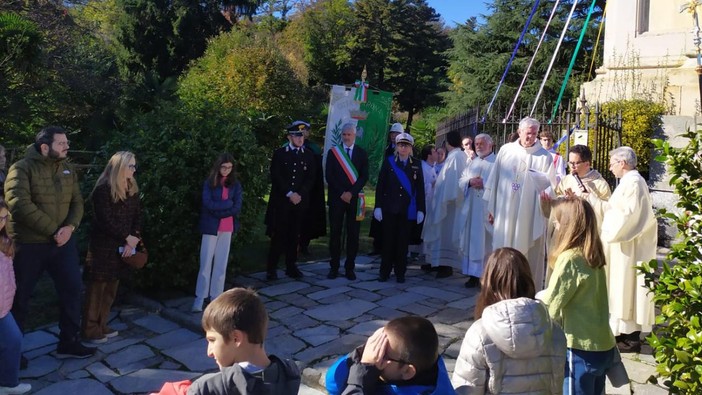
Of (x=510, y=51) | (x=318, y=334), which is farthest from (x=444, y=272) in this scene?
(x=510, y=51)

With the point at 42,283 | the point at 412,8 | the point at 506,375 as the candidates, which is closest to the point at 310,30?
the point at 412,8

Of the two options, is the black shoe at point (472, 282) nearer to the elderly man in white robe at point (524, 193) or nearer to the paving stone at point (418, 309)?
the elderly man in white robe at point (524, 193)

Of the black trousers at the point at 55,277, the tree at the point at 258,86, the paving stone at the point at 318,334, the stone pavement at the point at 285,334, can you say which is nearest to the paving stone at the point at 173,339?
the stone pavement at the point at 285,334

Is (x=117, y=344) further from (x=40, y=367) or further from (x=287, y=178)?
(x=287, y=178)

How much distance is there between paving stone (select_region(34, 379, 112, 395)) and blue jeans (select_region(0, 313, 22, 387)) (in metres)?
0.21

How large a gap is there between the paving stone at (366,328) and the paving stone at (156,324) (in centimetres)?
173

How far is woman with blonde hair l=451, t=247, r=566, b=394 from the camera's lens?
2.46 metres

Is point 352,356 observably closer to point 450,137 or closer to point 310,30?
point 450,137

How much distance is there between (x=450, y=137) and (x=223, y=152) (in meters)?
3.11

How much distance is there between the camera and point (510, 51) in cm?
2361

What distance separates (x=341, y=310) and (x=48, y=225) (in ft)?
9.19

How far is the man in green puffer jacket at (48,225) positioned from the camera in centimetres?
457

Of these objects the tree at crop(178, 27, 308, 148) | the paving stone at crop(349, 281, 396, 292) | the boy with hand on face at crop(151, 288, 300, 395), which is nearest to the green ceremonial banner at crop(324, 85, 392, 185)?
the paving stone at crop(349, 281, 396, 292)

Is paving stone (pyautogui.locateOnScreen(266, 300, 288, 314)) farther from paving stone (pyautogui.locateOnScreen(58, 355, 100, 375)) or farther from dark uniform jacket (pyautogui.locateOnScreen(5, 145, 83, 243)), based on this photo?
dark uniform jacket (pyautogui.locateOnScreen(5, 145, 83, 243))
